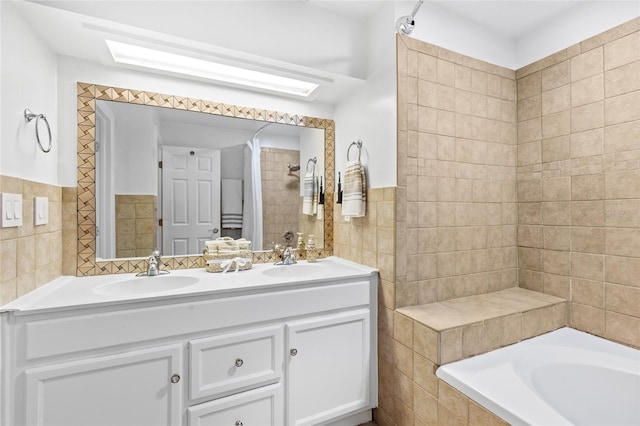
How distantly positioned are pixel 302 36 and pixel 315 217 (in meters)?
1.20

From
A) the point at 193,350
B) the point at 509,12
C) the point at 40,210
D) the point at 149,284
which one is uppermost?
the point at 509,12

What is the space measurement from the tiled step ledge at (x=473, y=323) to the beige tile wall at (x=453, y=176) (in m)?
0.11

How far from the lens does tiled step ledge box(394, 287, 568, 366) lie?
4.96 ft

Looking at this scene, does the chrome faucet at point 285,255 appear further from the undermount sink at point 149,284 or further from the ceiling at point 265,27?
the ceiling at point 265,27

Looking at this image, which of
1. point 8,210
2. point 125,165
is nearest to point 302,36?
point 125,165

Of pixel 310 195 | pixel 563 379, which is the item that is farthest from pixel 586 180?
pixel 310 195

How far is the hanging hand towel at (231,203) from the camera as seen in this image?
2.06 m

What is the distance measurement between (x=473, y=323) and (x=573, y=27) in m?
1.92

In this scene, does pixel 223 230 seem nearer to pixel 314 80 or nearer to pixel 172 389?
pixel 172 389

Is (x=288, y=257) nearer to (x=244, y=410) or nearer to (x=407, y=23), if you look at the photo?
(x=244, y=410)

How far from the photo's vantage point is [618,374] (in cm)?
147

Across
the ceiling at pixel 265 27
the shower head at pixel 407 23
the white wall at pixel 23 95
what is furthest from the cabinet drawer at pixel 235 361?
the shower head at pixel 407 23

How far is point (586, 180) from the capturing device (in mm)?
1844

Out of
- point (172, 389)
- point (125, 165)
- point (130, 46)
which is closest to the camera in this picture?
point (172, 389)
